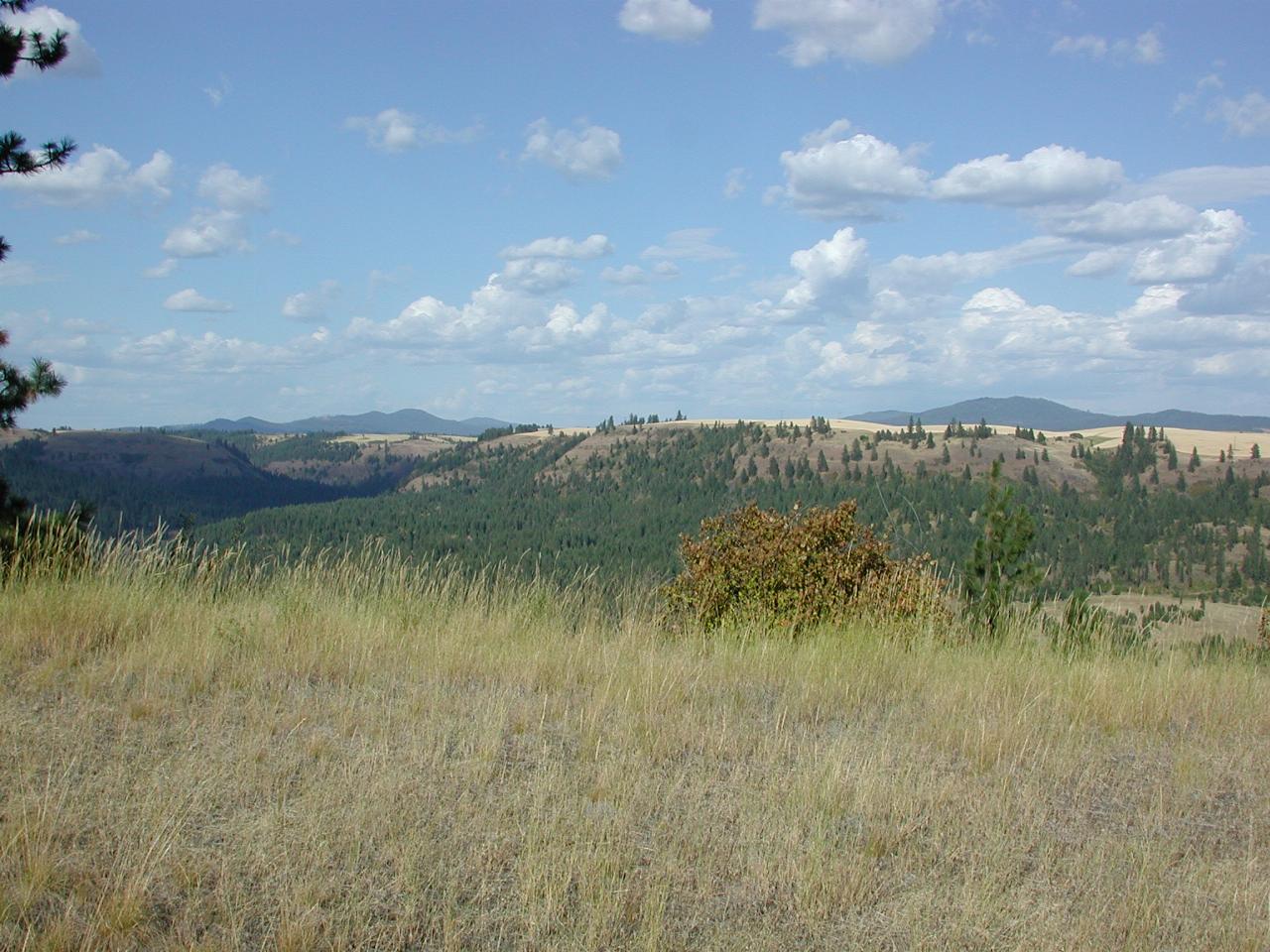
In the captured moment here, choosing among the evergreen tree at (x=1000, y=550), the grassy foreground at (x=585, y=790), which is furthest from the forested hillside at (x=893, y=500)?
the grassy foreground at (x=585, y=790)

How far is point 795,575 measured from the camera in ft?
35.9

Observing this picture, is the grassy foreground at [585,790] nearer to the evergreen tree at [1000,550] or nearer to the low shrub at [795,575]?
the low shrub at [795,575]

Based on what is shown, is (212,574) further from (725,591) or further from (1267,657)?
(1267,657)

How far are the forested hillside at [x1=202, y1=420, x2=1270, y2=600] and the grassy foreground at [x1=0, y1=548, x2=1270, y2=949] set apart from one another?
3480 inches

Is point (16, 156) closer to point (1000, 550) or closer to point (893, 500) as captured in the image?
point (1000, 550)

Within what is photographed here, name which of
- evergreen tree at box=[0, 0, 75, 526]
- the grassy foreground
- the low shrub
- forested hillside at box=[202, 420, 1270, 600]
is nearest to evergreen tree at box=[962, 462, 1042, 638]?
the low shrub

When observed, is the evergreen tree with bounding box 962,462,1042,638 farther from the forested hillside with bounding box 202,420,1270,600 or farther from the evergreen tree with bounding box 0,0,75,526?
the forested hillside with bounding box 202,420,1270,600

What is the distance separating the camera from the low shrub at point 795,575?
1045cm

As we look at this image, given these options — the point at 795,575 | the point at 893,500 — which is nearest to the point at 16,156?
the point at 795,575

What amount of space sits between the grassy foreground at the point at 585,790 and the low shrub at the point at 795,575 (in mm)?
2448

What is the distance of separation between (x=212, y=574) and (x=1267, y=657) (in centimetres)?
1153

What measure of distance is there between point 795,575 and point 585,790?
6651 millimetres

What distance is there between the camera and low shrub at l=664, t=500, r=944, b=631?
10.5m

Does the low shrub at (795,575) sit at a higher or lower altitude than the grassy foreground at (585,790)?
higher
